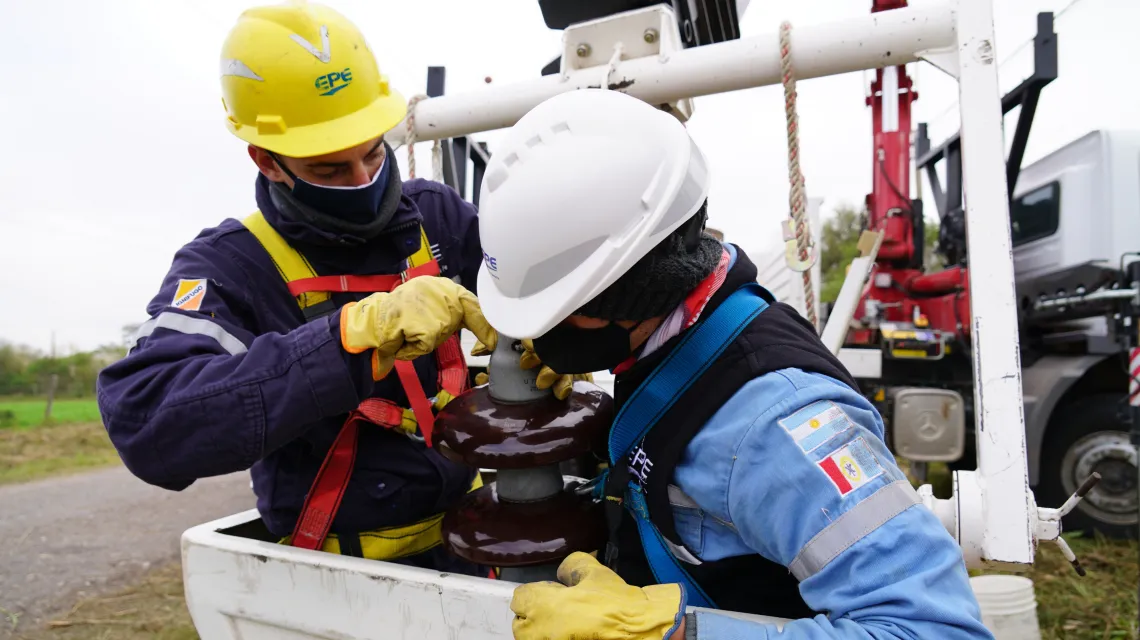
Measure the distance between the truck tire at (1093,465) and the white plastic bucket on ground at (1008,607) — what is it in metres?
2.54

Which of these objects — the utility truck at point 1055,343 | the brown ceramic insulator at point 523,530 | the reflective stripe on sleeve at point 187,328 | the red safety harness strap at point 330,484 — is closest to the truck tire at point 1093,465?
the utility truck at point 1055,343

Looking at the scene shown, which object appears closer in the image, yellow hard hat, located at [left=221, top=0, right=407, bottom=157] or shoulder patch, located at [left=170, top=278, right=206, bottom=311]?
shoulder patch, located at [left=170, top=278, right=206, bottom=311]

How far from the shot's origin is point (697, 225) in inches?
50.6

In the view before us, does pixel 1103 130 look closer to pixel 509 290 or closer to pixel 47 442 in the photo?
pixel 509 290

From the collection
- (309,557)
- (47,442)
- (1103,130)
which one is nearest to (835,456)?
(309,557)

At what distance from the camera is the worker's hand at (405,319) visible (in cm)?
140

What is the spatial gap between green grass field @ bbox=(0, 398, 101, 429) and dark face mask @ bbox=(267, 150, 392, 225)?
1083cm

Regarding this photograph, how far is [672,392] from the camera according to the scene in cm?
124

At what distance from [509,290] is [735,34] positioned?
7.50 ft

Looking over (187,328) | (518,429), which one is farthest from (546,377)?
(187,328)

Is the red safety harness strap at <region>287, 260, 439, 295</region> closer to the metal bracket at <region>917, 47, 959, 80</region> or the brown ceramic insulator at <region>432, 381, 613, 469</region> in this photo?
the brown ceramic insulator at <region>432, 381, 613, 469</region>

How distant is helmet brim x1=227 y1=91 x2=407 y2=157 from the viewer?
1738 mm

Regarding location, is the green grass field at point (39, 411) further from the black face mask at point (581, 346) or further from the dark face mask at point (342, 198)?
the black face mask at point (581, 346)

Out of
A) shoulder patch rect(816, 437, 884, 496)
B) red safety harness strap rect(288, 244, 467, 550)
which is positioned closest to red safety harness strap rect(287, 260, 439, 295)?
red safety harness strap rect(288, 244, 467, 550)
